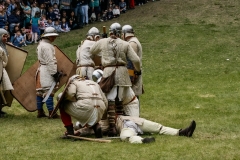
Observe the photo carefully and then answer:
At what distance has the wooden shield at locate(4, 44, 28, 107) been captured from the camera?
1113 cm

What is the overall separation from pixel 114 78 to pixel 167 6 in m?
16.4

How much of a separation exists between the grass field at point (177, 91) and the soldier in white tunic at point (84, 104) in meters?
0.35

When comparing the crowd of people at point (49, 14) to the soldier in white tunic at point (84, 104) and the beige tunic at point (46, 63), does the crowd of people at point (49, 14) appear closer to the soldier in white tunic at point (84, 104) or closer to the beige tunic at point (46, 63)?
the beige tunic at point (46, 63)

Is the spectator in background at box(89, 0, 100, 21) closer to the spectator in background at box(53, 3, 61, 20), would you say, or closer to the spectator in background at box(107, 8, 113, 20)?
the spectator in background at box(107, 8, 113, 20)

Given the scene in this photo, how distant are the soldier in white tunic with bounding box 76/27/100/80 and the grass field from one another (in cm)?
111

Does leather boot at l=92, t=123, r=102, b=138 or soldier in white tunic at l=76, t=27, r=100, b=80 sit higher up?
soldier in white tunic at l=76, t=27, r=100, b=80

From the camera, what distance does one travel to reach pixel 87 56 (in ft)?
35.6

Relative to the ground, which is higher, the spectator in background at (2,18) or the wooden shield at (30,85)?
the spectator in background at (2,18)

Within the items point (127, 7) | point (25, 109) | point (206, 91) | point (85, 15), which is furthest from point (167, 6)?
point (25, 109)

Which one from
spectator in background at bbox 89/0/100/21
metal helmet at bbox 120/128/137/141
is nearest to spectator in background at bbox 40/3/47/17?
spectator in background at bbox 89/0/100/21

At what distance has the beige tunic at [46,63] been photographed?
10609mm

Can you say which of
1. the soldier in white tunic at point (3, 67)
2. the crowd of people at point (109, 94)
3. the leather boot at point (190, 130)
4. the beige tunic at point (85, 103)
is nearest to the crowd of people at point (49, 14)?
the soldier in white tunic at point (3, 67)

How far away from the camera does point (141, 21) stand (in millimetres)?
23094

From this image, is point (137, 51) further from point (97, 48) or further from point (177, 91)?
point (177, 91)
